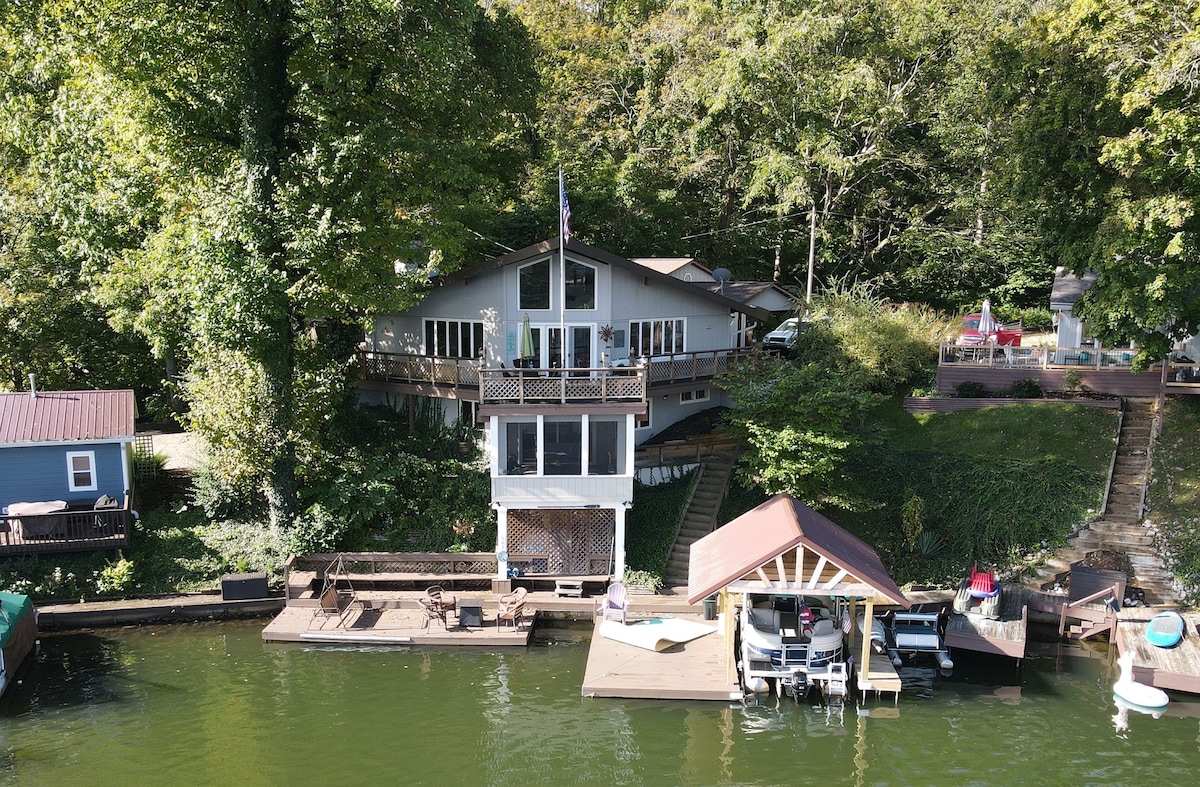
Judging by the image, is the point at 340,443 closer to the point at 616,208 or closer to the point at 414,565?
the point at 414,565

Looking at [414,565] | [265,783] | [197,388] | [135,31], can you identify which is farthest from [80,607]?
[135,31]

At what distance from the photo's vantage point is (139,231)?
82.9 feet

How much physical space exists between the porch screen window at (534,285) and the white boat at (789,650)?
11.6 m

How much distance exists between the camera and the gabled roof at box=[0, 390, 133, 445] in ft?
76.2

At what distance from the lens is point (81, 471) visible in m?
23.8

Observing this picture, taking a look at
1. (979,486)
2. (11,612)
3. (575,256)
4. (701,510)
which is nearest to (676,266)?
(575,256)

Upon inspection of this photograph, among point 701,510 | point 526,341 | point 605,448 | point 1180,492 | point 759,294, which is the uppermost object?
point 759,294

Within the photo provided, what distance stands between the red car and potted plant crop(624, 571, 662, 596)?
1373 cm

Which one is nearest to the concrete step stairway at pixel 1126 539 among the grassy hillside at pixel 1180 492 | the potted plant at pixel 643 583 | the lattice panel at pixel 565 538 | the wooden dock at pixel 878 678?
the grassy hillside at pixel 1180 492

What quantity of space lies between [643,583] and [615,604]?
6.91 ft

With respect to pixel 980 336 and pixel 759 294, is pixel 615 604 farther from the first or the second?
pixel 980 336

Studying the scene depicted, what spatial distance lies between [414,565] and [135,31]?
1459 centimetres

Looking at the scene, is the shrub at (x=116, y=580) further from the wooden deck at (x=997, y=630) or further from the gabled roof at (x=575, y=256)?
the wooden deck at (x=997, y=630)

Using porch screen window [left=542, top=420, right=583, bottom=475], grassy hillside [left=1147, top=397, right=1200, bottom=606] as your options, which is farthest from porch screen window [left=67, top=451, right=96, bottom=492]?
grassy hillside [left=1147, top=397, right=1200, bottom=606]
